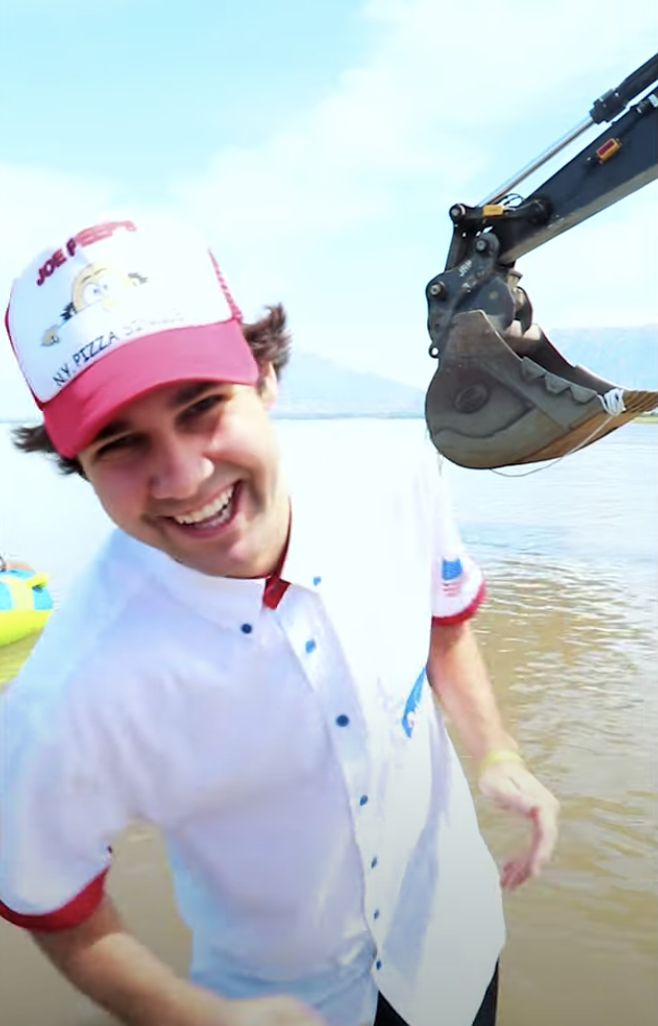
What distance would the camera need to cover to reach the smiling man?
925mm

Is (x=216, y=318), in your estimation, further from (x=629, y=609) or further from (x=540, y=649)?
(x=629, y=609)

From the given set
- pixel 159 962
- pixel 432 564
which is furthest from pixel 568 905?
pixel 159 962

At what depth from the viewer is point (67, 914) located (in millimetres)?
959

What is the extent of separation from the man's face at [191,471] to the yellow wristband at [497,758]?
1.80 feet

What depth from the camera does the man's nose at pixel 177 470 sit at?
0.90m

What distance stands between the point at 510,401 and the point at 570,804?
5.39ft

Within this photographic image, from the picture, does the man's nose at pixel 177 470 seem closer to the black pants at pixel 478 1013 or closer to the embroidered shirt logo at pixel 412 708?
the embroidered shirt logo at pixel 412 708

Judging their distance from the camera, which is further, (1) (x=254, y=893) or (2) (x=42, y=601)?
(2) (x=42, y=601)

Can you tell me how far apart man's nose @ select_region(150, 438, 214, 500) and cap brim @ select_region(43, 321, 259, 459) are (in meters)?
0.06

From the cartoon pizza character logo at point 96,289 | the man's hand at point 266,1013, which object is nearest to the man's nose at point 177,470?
the cartoon pizza character logo at point 96,289

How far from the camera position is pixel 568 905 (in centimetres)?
250

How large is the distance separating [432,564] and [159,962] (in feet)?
1.90

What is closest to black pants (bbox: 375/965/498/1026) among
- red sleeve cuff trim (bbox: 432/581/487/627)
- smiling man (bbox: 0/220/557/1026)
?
smiling man (bbox: 0/220/557/1026)

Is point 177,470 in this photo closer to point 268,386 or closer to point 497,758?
point 268,386
